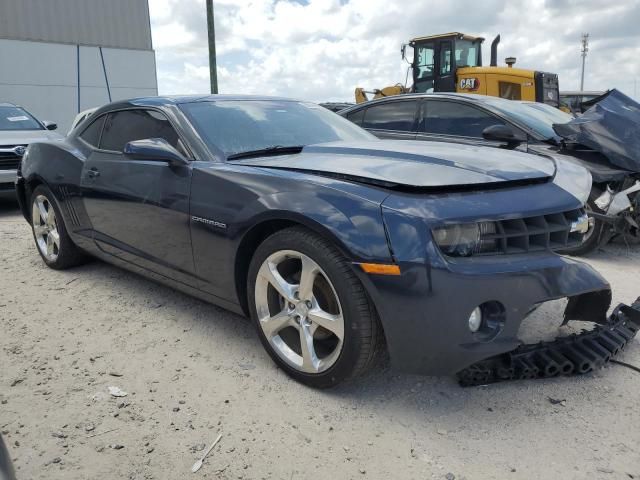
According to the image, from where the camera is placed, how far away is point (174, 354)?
2963 mm

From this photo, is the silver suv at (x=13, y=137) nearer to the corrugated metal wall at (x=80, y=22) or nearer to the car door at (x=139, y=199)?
the car door at (x=139, y=199)

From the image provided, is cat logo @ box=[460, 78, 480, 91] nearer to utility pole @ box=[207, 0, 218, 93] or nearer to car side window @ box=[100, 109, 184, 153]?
utility pole @ box=[207, 0, 218, 93]

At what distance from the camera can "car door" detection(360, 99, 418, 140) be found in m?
6.36

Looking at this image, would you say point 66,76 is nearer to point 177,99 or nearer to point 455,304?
point 177,99

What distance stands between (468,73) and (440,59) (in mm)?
797

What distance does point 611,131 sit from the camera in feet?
16.1

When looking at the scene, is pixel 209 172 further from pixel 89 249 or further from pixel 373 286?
pixel 89 249

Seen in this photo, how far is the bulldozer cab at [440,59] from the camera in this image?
11.4 m

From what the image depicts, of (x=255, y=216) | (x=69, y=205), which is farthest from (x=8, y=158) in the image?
(x=255, y=216)

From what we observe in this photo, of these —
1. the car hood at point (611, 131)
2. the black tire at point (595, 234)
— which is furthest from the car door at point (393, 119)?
the black tire at point (595, 234)

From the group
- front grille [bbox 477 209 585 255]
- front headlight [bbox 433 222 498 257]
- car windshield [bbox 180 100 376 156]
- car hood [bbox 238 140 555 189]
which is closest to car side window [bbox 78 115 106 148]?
car windshield [bbox 180 100 376 156]

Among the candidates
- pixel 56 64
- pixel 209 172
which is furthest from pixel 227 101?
pixel 56 64

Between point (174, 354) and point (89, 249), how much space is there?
1509 mm

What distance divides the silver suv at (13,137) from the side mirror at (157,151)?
16.8ft
